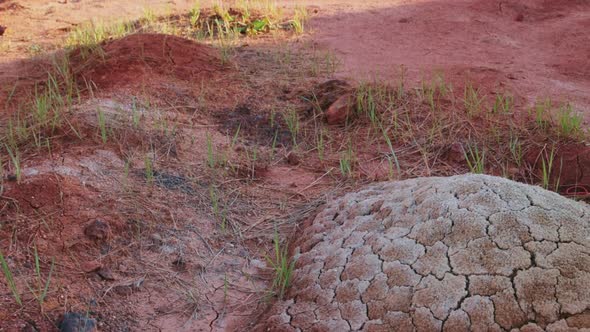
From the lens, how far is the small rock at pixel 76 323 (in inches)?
77.4

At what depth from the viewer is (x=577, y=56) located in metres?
5.19

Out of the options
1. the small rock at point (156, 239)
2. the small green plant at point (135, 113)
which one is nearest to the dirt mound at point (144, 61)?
the small green plant at point (135, 113)

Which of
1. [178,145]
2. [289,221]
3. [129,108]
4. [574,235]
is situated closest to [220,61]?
[129,108]

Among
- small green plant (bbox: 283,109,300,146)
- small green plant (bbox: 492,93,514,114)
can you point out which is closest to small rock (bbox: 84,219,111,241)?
small green plant (bbox: 283,109,300,146)

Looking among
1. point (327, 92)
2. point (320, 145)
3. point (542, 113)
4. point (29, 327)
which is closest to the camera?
point (29, 327)

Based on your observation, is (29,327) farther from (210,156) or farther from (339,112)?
(339,112)

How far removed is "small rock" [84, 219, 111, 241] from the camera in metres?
2.44

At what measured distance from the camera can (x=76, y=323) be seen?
6.50 ft

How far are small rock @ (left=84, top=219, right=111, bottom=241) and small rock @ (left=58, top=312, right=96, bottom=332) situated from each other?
0.46 m

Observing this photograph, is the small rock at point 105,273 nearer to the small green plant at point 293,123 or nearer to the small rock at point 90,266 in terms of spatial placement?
the small rock at point 90,266

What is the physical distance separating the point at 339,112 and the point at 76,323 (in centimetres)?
221

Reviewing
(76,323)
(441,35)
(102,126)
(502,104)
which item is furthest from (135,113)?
(441,35)

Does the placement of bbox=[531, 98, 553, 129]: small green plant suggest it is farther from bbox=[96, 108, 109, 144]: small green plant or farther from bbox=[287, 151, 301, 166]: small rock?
bbox=[96, 108, 109, 144]: small green plant

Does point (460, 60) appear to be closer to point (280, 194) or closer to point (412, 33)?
point (412, 33)
